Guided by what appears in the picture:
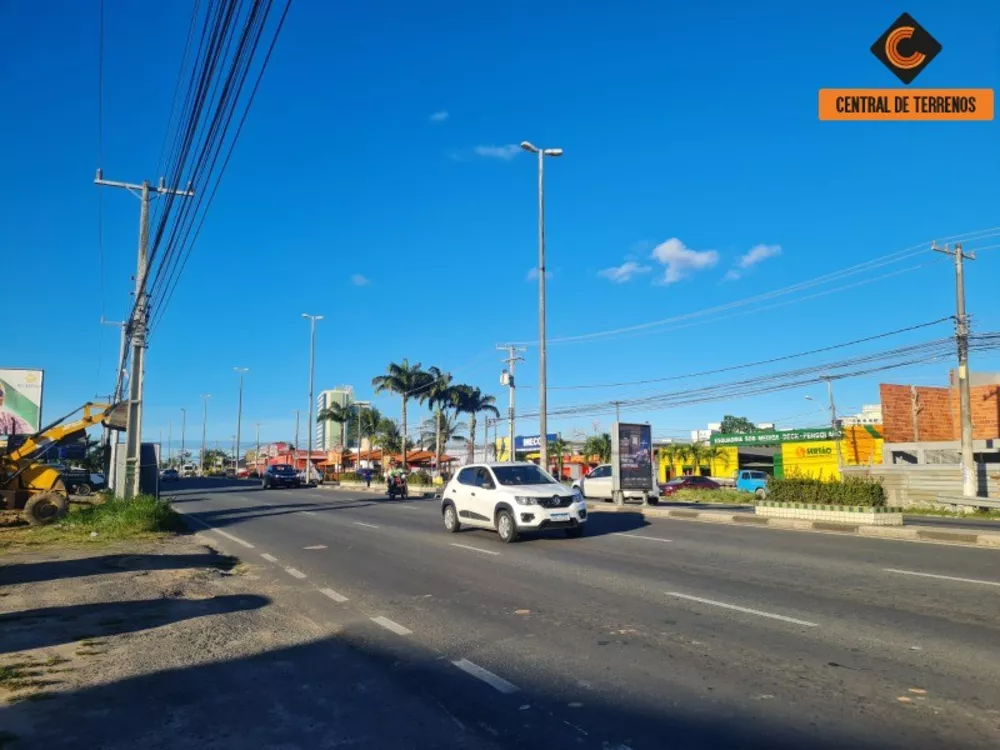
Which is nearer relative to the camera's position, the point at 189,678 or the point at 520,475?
the point at 189,678

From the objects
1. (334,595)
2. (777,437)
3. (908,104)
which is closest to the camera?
(334,595)

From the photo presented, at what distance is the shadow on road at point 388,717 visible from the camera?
180 inches

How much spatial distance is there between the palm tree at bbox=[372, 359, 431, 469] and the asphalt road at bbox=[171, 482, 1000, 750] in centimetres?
4559

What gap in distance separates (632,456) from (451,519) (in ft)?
36.8

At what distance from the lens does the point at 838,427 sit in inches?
2082

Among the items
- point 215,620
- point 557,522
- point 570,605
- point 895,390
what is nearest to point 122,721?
point 215,620

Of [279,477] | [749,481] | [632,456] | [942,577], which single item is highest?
[632,456]

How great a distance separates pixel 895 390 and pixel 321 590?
44.3m

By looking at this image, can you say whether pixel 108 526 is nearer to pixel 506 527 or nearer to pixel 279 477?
pixel 506 527

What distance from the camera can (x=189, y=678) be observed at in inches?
241

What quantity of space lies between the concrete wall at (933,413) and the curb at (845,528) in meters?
27.9

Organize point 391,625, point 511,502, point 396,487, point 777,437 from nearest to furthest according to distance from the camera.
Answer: point 391,625, point 511,502, point 396,487, point 777,437

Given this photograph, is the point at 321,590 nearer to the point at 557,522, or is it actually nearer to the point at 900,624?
the point at 557,522

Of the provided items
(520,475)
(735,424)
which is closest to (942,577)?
(520,475)
